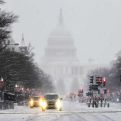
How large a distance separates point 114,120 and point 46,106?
27.5 meters

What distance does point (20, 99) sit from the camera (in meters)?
120

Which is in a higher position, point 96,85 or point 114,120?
point 96,85

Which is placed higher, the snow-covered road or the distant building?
the distant building

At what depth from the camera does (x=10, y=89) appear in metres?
107

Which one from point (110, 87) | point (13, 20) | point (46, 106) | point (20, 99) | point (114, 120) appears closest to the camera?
point (114, 120)

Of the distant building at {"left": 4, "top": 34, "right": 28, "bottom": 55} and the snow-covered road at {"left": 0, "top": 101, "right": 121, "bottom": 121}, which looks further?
the distant building at {"left": 4, "top": 34, "right": 28, "bottom": 55}

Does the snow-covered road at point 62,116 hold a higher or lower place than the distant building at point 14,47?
lower

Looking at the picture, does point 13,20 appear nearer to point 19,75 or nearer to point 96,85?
point 96,85

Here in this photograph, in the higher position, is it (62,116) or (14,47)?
(14,47)

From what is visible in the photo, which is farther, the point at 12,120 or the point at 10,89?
the point at 10,89

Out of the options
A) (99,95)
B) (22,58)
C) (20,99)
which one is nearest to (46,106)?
(99,95)

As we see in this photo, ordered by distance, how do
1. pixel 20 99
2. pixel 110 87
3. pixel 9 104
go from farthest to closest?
pixel 110 87 < pixel 20 99 < pixel 9 104

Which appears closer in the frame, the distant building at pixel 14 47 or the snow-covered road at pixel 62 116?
the snow-covered road at pixel 62 116

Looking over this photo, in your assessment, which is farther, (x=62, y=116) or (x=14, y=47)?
(x=14, y=47)
